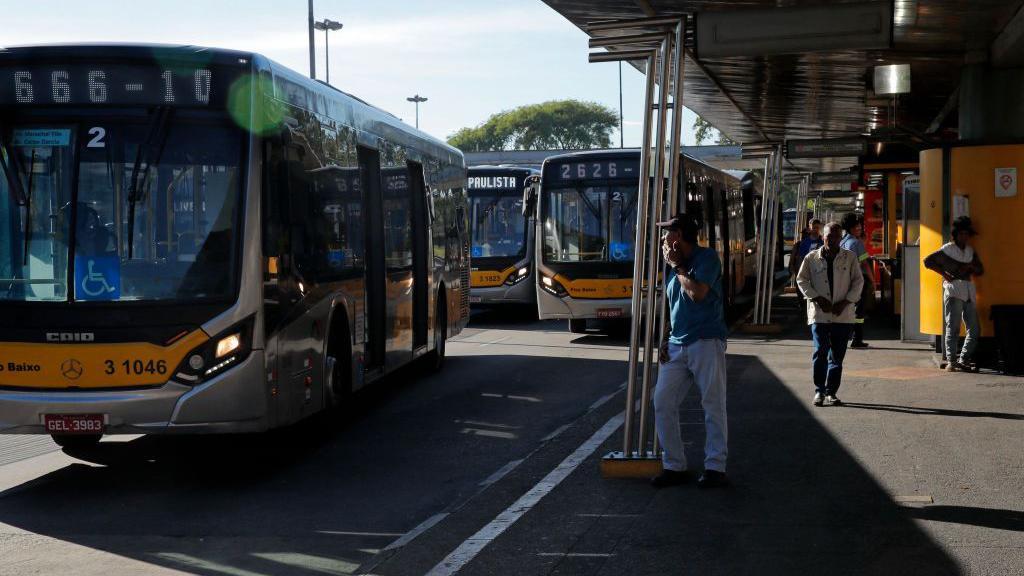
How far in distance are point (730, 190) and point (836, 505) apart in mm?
23621

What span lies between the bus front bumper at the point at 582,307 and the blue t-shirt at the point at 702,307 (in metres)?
12.4

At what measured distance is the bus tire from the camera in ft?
55.6

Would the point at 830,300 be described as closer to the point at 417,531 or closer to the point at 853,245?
the point at 853,245

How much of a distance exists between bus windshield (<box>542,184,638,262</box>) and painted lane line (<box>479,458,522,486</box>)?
38.7 ft

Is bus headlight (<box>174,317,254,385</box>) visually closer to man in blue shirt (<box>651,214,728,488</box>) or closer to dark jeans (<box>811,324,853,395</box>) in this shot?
man in blue shirt (<box>651,214,728,488</box>)

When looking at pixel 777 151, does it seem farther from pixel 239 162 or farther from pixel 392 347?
pixel 239 162

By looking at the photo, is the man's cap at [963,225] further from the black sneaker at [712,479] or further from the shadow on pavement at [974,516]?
the shadow on pavement at [974,516]

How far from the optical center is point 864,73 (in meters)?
19.7

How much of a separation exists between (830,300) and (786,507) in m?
4.97

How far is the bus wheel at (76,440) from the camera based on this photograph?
1073 cm

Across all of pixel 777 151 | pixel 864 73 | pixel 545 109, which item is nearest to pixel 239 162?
pixel 864 73

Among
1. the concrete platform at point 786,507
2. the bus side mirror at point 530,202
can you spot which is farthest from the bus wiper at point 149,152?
the bus side mirror at point 530,202

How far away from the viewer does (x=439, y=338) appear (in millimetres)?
17203

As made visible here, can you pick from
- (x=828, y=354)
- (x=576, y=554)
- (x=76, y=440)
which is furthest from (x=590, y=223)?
(x=576, y=554)
